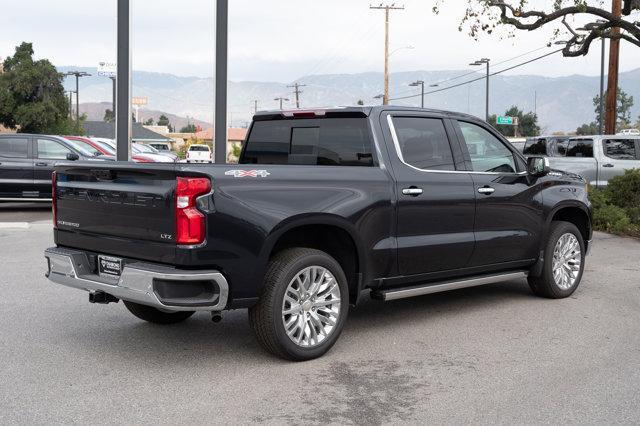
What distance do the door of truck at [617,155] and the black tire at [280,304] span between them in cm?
1384

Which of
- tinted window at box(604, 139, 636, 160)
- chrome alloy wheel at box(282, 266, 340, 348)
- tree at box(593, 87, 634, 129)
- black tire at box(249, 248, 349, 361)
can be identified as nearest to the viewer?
black tire at box(249, 248, 349, 361)

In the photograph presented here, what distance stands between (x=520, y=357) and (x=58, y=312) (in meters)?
4.31

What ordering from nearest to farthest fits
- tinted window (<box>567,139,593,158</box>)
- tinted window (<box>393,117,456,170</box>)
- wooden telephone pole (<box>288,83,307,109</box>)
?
tinted window (<box>393,117,456,170</box>) < tinted window (<box>567,139,593,158</box>) < wooden telephone pole (<box>288,83,307,109</box>)

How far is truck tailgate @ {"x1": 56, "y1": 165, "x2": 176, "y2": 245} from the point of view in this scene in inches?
201

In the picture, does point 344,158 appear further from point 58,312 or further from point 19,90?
point 19,90

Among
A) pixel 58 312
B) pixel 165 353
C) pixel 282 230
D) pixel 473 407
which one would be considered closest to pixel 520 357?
pixel 473 407

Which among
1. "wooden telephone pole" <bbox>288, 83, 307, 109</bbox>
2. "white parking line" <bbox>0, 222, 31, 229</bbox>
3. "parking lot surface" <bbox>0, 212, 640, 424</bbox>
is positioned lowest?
"parking lot surface" <bbox>0, 212, 640, 424</bbox>

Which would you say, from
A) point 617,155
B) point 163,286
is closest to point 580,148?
point 617,155

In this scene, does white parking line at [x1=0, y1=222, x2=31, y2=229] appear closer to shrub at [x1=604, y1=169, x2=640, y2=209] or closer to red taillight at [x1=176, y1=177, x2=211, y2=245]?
red taillight at [x1=176, y1=177, x2=211, y2=245]

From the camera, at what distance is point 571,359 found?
5.71 m

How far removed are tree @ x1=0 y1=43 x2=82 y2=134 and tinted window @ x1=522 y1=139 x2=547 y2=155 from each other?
50351 mm

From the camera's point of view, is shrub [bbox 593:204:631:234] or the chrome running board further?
shrub [bbox 593:204:631:234]

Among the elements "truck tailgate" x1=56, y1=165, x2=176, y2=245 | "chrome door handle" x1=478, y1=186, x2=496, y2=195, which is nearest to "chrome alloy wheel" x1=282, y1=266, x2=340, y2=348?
"truck tailgate" x1=56, y1=165, x2=176, y2=245

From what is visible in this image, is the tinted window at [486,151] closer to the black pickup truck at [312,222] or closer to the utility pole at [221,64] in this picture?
the black pickup truck at [312,222]
